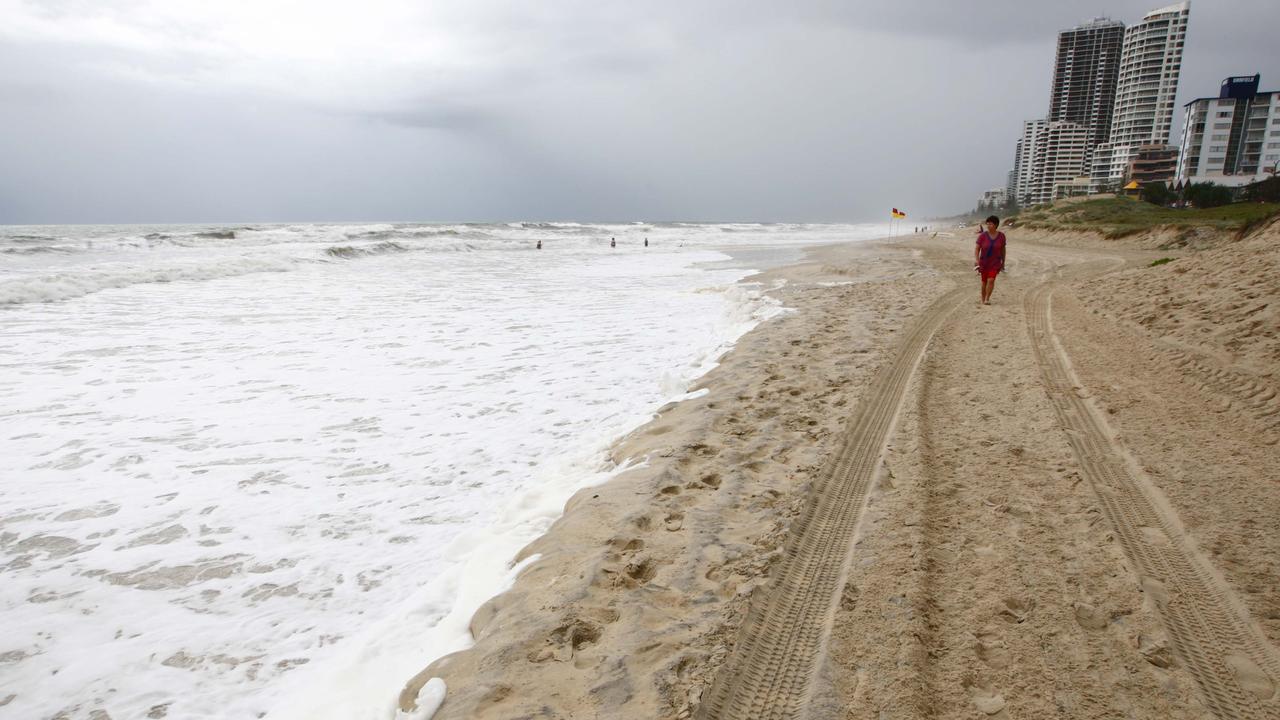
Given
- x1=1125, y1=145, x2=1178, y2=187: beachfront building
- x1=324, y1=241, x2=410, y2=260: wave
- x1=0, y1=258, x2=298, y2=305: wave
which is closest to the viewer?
x1=0, y1=258, x2=298, y2=305: wave

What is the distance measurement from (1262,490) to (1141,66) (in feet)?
444

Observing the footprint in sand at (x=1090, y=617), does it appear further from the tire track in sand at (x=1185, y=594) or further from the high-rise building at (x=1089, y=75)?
the high-rise building at (x=1089, y=75)

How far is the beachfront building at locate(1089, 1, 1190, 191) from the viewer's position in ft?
320

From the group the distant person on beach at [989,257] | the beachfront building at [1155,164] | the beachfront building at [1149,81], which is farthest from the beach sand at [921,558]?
the beachfront building at [1149,81]

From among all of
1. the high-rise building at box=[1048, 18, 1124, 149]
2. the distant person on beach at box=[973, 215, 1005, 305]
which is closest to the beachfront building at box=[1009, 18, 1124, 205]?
the high-rise building at box=[1048, 18, 1124, 149]

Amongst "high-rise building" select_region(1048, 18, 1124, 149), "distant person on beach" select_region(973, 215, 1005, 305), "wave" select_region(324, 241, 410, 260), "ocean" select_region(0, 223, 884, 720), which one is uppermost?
"high-rise building" select_region(1048, 18, 1124, 149)

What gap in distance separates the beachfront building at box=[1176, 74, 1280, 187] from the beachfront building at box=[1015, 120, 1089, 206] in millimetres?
36403

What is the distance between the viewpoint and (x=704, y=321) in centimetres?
1046

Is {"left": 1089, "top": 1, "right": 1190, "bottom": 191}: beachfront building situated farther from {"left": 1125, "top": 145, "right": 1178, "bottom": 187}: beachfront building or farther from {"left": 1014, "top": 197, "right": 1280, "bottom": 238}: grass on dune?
{"left": 1014, "top": 197, "right": 1280, "bottom": 238}: grass on dune

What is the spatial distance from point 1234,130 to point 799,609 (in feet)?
349

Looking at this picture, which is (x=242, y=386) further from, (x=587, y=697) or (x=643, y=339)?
(x=587, y=697)

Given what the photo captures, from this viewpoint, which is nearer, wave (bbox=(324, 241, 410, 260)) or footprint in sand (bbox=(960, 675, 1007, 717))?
footprint in sand (bbox=(960, 675, 1007, 717))

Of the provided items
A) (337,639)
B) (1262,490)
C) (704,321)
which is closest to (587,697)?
(337,639)

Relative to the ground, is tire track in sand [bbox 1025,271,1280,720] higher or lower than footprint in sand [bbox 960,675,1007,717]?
higher
